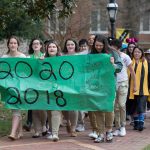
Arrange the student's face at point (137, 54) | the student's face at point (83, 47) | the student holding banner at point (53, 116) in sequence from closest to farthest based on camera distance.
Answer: the student holding banner at point (53, 116) → the student's face at point (137, 54) → the student's face at point (83, 47)

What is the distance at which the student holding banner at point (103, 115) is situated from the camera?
9258 millimetres

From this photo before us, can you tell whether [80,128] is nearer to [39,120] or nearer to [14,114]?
[39,120]

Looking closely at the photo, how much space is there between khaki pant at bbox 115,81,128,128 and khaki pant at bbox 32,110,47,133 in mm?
1421

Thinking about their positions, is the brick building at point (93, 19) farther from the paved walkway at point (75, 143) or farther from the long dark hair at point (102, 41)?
the long dark hair at point (102, 41)

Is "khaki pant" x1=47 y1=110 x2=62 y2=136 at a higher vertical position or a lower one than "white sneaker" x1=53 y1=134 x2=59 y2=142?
higher

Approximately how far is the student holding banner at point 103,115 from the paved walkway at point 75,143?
18 centimetres

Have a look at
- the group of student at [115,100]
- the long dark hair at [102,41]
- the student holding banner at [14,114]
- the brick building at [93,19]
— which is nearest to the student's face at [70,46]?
the group of student at [115,100]

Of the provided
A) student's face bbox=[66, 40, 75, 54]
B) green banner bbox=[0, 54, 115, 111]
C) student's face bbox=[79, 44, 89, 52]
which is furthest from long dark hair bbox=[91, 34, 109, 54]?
student's face bbox=[79, 44, 89, 52]

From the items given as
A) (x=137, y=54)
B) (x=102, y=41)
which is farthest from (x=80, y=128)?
(x=102, y=41)

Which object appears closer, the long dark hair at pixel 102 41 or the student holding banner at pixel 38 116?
the long dark hair at pixel 102 41

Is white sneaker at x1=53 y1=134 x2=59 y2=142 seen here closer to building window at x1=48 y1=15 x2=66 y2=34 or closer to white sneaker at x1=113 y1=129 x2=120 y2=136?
white sneaker at x1=113 y1=129 x2=120 y2=136

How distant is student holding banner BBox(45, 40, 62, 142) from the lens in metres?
9.34

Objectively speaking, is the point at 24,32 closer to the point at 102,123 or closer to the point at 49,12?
the point at 49,12

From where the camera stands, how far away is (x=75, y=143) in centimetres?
929
